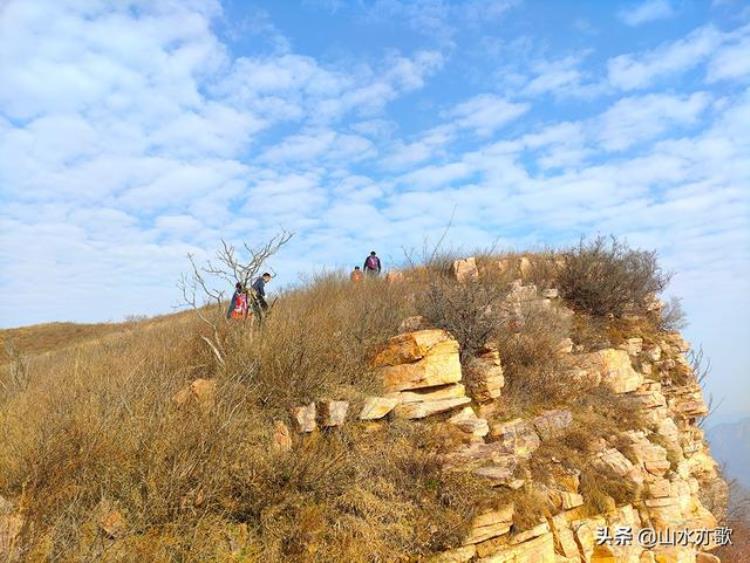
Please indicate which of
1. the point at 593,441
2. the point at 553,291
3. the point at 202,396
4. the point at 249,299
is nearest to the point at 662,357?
the point at 553,291

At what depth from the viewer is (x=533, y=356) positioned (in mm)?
8289

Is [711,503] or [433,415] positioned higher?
[433,415]

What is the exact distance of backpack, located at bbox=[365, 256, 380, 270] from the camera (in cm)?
1508

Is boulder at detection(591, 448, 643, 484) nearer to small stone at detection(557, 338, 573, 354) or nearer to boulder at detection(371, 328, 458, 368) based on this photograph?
small stone at detection(557, 338, 573, 354)

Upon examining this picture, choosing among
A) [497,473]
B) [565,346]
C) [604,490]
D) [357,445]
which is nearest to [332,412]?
[357,445]

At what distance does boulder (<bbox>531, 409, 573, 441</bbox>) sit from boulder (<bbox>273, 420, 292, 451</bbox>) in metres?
3.64

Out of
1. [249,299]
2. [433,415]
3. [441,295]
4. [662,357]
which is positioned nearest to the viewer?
[433,415]

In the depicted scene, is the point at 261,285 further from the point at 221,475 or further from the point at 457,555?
the point at 457,555

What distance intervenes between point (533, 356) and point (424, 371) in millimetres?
2631

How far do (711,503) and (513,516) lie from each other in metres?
6.16

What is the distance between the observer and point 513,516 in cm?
515

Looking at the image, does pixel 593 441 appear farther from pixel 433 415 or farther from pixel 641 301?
pixel 641 301

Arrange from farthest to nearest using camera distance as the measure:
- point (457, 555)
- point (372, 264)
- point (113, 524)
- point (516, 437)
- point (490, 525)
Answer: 1. point (372, 264)
2. point (516, 437)
3. point (490, 525)
4. point (457, 555)
5. point (113, 524)

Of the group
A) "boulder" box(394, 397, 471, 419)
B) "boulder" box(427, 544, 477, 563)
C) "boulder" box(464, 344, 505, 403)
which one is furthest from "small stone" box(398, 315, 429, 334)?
"boulder" box(427, 544, 477, 563)
